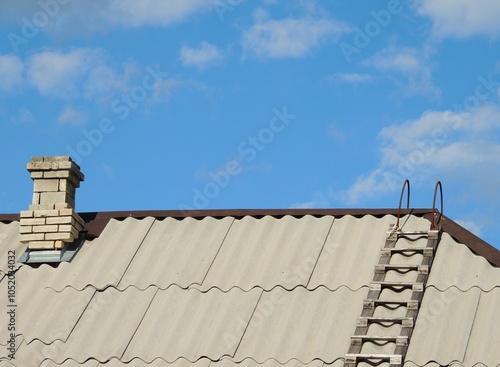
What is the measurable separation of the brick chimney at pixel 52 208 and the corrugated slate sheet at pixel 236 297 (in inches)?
11.4

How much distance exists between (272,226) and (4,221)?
12.4 ft

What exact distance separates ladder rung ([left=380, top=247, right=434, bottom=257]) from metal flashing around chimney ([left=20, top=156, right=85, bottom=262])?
406cm

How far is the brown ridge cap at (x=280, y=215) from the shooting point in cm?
1248

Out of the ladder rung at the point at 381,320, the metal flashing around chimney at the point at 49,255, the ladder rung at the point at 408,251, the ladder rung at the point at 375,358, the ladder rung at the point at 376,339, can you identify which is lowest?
the ladder rung at the point at 375,358

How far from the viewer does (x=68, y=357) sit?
11.7 meters

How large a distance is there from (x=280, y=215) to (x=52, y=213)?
2.93m

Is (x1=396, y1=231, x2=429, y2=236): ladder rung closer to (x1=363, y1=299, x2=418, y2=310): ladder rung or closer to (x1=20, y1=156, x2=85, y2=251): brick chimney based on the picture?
(x1=363, y1=299, x2=418, y2=310): ladder rung

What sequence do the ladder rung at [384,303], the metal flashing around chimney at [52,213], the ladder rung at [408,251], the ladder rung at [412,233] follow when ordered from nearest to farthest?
the ladder rung at [384,303] < the ladder rung at [408,251] < the ladder rung at [412,233] < the metal flashing around chimney at [52,213]

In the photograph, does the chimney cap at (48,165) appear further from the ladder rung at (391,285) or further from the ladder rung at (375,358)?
the ladder rung at (375,358)

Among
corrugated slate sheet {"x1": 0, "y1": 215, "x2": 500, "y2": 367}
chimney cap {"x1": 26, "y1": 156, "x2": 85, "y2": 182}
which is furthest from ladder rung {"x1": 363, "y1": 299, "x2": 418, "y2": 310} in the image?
chimney cap {"x1": 26, "y1": 156, "x2": 85, "y2": 182}

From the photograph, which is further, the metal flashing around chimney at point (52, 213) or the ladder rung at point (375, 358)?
the metal flashing around chimney at point (52, 213)

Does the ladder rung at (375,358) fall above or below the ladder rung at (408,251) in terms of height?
below

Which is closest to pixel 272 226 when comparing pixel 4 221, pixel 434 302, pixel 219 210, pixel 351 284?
pixel 219 210

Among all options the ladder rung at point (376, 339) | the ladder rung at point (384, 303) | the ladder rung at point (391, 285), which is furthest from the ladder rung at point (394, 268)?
the ladder rung at point (376, 339)
